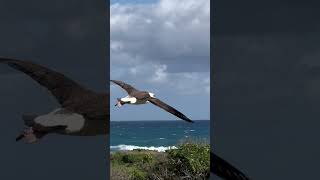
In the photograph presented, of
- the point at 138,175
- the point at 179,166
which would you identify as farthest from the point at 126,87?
the point at 138,175

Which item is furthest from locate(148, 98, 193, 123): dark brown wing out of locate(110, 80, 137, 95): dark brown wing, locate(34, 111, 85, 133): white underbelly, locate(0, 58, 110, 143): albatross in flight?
locate(34, 111, 85, 133): white underbelly

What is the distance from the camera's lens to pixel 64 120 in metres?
4.40

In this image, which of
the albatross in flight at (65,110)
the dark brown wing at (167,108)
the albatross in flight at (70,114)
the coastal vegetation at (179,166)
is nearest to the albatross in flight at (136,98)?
the dark brown wing at (167,108)

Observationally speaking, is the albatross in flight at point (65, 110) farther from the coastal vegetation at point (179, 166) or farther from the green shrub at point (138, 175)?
the green shrub at point (138, 175)

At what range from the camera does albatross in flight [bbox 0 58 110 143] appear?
4336mm
